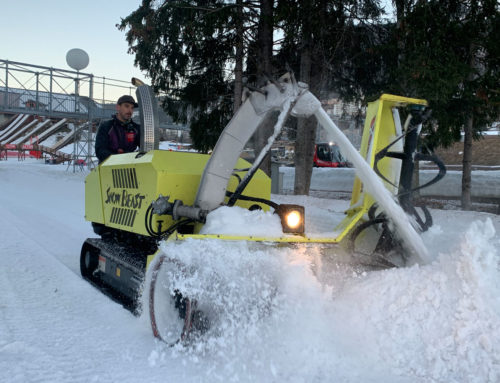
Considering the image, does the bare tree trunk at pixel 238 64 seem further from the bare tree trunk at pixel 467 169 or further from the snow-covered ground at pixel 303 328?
the snow-covered ground at pixel 303 328

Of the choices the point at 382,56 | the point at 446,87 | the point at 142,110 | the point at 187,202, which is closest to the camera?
the point at 187,202

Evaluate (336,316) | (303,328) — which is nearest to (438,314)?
(336,316)

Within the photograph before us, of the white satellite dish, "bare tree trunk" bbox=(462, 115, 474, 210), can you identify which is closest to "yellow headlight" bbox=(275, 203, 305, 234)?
"bare tree trunk" bbox=(462, 115, 474, 210)

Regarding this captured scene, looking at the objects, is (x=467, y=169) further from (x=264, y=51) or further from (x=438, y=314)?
(x=438, y=314)

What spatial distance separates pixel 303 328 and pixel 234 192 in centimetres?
124

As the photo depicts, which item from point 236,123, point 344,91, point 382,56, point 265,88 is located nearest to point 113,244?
point 236,123

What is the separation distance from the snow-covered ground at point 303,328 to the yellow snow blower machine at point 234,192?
173 millimetres

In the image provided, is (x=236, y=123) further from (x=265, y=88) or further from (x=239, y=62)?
(x=239, y=62)

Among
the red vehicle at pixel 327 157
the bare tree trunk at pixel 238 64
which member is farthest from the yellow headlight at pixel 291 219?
the red vehicle at pixel 327 157

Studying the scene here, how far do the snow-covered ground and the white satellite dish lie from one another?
684 inches

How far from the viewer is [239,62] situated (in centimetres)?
1118

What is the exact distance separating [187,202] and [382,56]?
24.3 feet

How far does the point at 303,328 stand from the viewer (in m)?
3.04

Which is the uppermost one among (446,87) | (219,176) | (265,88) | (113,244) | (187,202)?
(446,87)
